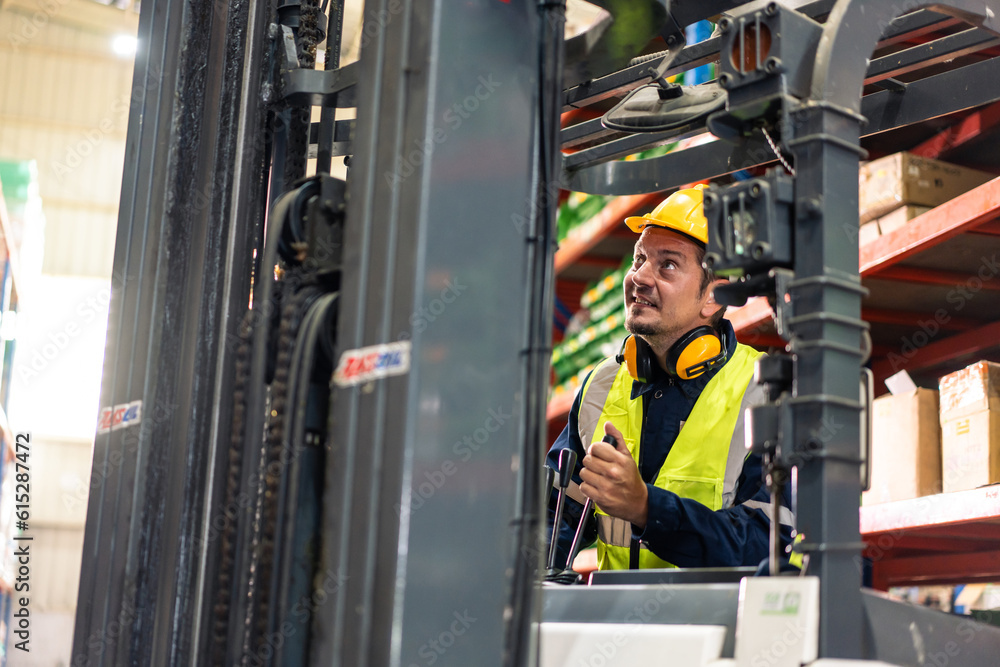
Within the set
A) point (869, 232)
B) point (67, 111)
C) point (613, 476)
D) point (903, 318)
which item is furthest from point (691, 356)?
point (67, 111)

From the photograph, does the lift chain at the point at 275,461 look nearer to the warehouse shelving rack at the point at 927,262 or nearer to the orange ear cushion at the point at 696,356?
the warehouse shelving rack at the point at 927,262

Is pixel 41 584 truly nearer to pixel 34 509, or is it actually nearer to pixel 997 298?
pixel 34 509

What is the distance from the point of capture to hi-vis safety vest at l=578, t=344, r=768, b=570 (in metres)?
2.69

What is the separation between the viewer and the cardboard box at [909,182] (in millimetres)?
3320

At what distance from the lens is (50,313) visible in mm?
12172

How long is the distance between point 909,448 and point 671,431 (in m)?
0.92

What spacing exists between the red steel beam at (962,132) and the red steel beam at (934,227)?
0.48 meters

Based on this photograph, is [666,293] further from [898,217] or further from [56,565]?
[56,565]

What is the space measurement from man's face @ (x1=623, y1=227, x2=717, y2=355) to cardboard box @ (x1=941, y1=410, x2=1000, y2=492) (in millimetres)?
802

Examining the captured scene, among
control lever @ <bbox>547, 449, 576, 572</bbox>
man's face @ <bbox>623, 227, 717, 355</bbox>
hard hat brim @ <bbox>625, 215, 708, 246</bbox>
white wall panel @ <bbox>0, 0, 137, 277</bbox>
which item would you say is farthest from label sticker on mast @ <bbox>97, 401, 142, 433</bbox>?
white wall panel @ <bbox>0, 0, 137, 277</bbox>

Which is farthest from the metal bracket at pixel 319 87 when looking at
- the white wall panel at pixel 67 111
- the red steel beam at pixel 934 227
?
the white wall panel at pixel 67 111

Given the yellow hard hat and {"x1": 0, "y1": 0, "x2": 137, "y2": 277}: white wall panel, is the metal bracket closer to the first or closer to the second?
the yellow hard hat

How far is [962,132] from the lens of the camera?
359 cm

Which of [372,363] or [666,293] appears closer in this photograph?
[372,363]
